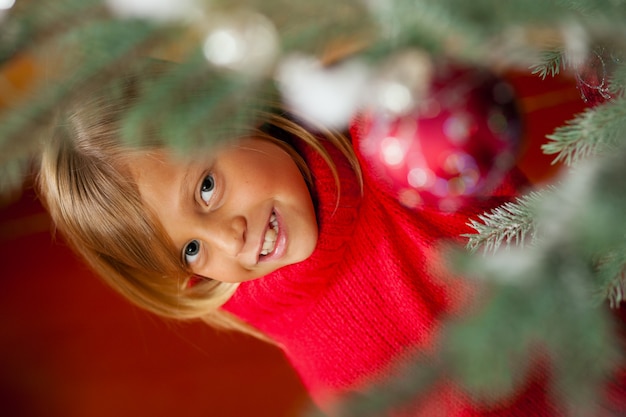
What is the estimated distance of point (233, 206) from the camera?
0.78 metres

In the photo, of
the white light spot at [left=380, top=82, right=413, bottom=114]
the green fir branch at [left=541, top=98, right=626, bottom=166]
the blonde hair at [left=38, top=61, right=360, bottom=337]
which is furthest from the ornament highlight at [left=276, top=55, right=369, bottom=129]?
the blonde hair at [left=38, top=61, right=360, bottom=337]

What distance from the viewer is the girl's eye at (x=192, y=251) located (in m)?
0.83

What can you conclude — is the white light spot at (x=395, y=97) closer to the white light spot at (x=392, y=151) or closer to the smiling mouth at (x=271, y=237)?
the white light spot at (x=392, y=151)

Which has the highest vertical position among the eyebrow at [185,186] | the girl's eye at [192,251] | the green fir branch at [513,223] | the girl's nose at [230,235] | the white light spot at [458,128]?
the white light spot at [458,128]

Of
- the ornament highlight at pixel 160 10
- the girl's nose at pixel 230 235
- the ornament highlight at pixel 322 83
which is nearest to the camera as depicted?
the ornament highlight at pixel 160 10

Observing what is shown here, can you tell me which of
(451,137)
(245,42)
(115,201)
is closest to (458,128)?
(451,137)

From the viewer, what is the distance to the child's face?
2.52ft

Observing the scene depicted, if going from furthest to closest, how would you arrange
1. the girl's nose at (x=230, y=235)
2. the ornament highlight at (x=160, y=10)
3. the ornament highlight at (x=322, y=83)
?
the girl's nose at (x=230, y=235) < the ornament highlight at (x=322, y=83) < the ornament highlight at (x=160, y=10)

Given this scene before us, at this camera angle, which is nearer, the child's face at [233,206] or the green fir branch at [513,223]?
the green fir branch at [513,223]

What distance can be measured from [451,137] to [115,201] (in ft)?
1.59

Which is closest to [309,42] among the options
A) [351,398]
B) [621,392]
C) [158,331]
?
[351,398]

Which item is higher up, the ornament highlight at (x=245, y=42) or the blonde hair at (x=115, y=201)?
the ornament highlight at (x=245, y=42)

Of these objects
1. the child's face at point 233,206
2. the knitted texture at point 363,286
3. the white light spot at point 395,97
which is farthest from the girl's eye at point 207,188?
the white light spot at point 395,97

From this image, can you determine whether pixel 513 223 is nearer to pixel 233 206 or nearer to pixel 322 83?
pixel 322 83
